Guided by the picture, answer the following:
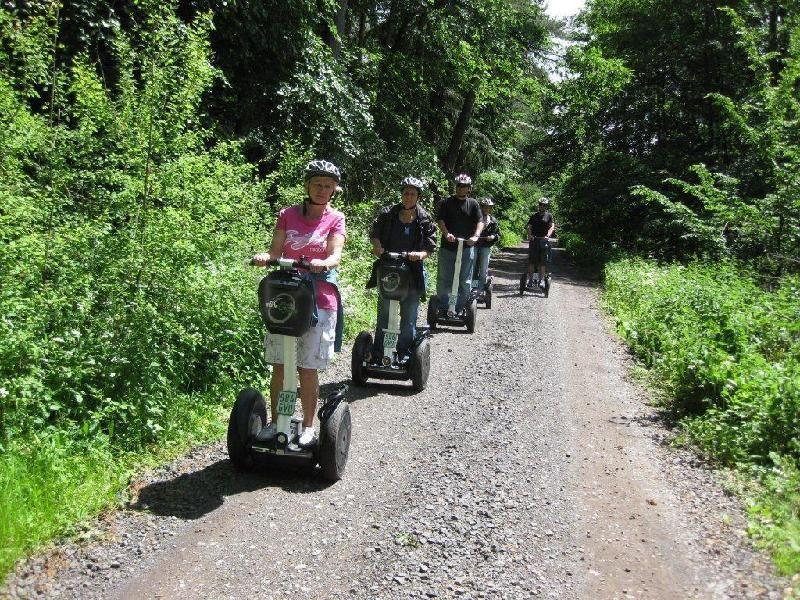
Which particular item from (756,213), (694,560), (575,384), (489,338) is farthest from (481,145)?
(694,560)

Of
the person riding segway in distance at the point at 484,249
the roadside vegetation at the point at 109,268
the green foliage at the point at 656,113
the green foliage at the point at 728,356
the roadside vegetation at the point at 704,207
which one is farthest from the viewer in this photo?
the green foliage at the point at 656,113

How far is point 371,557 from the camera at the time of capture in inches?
148

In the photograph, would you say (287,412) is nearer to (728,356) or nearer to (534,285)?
(728,356)

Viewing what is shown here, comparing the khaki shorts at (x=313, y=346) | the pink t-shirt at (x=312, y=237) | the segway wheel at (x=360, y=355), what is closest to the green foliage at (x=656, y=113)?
the segway wheel at (x=360, y=355)

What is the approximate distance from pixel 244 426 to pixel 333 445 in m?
0.62

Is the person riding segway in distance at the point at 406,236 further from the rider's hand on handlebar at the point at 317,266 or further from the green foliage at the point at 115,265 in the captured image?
the rider's hand on handlebar at the point at 317,266

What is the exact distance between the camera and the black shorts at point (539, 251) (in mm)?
14998

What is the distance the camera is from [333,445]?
4.62 m

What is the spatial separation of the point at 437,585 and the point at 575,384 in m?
4.58

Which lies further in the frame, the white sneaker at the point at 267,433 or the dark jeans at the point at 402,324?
the dark jeans at the point at 402,324

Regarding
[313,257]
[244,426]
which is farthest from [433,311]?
[244,426]

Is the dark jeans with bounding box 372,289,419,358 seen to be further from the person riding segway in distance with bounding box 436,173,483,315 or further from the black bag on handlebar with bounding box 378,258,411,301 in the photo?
the person riding segway in distance with bounding box 436,173,483,315

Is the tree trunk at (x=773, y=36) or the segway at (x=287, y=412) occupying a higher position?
the tree trunk at (x=773, y=36)

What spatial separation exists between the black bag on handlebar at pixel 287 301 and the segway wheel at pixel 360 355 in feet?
9.01
